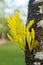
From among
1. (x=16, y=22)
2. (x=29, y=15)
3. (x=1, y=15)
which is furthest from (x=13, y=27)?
(x=1, y=15)

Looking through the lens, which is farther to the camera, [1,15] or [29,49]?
[1,15]

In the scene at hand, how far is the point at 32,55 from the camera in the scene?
1.62 meters

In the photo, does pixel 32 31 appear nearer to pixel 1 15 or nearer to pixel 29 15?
pixel 29 15

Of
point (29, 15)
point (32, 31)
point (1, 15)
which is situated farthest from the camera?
point (1, 15)

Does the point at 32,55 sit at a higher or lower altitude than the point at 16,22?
lower

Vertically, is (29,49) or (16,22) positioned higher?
(16,22)

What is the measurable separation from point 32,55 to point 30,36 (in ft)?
0.39

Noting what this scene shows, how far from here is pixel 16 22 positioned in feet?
5.12

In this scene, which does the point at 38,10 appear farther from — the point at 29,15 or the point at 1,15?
the point at 1,15

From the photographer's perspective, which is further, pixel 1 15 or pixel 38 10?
pixel 1 15

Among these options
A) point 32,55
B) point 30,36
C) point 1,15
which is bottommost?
point 1,15

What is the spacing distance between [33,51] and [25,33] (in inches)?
4.6

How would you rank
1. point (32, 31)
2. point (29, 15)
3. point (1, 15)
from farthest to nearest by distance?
point (1, 15) → point (29, 15) → point (32, 31)

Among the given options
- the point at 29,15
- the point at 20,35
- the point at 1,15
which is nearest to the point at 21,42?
the point at 20,35
